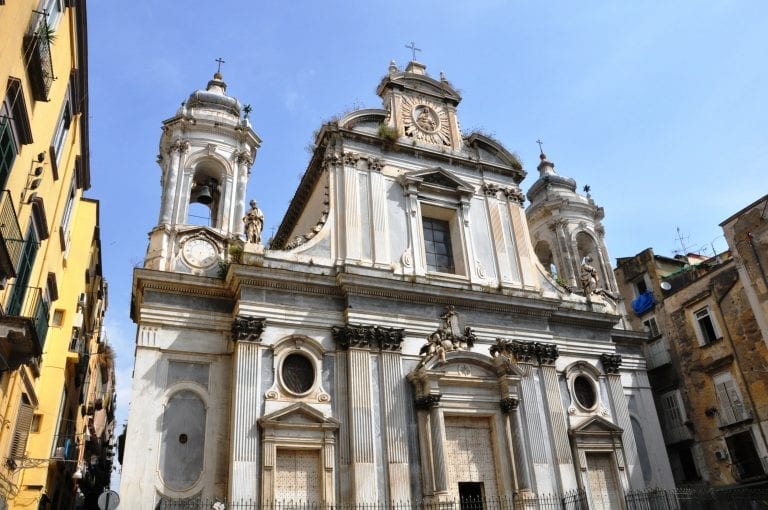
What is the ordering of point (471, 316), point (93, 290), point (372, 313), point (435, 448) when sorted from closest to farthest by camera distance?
point (435, 448), point (372, 313), point (471, 316), point (93, 290)

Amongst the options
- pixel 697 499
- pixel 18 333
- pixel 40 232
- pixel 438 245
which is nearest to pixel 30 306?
pixel 40 232

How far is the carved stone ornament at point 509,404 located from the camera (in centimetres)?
1553

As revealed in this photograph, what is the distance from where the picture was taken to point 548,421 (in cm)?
1620

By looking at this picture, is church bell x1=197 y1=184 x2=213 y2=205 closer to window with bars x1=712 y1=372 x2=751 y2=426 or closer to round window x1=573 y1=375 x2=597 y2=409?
round window x1=573 y1=375 x2=597 y2=409

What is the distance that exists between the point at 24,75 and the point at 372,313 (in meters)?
9.29

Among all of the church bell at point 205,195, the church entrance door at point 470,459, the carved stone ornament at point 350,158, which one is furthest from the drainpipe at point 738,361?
the church bell at point 205,195

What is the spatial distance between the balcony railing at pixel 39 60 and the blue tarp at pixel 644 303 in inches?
825

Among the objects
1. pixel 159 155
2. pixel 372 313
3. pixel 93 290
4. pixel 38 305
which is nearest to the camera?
pixel 38 305

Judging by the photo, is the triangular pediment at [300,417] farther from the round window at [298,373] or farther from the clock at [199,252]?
the clock at [199,252]

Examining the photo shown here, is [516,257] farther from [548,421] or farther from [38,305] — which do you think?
[38,305]

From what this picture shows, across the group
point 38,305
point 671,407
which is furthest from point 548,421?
point 38,305

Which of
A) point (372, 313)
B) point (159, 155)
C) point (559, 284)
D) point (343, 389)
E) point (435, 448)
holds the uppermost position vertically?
A: point (159, 155)

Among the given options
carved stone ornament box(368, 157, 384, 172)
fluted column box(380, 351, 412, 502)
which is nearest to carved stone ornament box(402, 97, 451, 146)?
carved stone ornament box(368, 157, 384, 172)

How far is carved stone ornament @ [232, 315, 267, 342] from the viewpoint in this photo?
14.1 m
